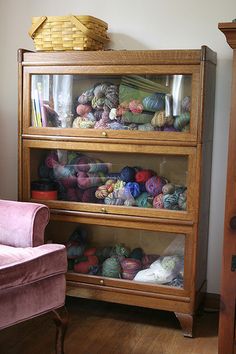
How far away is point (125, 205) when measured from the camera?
102 inches

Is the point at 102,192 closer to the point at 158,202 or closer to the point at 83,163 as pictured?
the point at 83,163

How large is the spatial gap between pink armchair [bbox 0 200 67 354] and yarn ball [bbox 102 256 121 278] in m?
0.49

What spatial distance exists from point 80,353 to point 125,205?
750mm

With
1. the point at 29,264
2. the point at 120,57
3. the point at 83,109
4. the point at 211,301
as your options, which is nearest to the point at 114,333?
the point at 211,301

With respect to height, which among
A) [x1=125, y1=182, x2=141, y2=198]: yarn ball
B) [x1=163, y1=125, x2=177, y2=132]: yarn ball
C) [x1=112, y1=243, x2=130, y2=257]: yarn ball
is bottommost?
[x1=112, y1=243, x2=130, y2=257]: yarn ball

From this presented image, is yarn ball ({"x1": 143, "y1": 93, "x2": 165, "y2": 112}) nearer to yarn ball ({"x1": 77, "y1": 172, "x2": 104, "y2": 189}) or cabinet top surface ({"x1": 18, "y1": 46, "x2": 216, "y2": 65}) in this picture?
cabinet top surface ({"x1": 18, "y1": 46, "x2": 216, "y2": 65})

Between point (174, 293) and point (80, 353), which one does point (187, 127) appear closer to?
point (174, 293)

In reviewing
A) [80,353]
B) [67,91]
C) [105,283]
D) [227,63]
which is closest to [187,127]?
[227,63]

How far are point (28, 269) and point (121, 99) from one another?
1.03 m

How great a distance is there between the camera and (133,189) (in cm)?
260

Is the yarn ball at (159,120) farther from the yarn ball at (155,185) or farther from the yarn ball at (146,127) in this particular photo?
the yarn ball at (155,185)

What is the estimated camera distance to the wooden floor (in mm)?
2334

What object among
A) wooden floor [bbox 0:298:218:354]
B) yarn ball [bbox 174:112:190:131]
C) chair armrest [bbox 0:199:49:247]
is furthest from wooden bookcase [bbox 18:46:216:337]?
chair armrest [bbox 0:199:49:247]

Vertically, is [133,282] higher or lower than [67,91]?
lower
